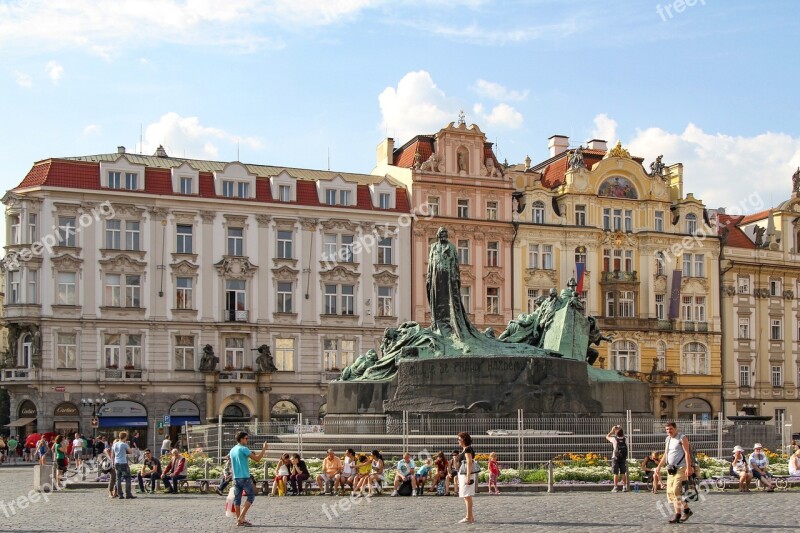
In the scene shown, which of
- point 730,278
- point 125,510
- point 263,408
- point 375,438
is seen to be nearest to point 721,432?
point 375,438

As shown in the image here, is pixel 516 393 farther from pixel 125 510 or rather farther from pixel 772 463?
pixel 125 510

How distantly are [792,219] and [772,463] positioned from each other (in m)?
41.7

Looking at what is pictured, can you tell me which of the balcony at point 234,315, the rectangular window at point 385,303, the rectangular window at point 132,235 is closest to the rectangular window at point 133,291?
the rectangular window at point 132,235

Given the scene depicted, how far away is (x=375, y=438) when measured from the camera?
27.6 meters

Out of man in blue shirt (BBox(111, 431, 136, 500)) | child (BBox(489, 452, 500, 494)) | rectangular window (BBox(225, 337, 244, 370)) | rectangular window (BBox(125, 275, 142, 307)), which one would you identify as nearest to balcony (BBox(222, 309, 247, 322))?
rectangular window (BBox(225, 337, 244, 370))

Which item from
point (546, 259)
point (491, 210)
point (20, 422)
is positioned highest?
point (491, 210)

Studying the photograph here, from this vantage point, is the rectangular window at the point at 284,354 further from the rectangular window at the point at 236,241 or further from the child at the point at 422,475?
the child at the point at 422,475

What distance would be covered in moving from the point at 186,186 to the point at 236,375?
331 inches

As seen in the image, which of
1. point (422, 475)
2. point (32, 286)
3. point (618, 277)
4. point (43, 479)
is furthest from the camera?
point (618, 277)

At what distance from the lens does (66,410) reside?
50969 mm

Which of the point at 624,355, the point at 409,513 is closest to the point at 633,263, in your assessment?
the point at 624,355

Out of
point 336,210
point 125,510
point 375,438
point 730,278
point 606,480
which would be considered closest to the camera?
point 125,510

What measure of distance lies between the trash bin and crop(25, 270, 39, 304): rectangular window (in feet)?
85.6

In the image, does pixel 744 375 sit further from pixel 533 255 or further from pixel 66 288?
pixel 66 288
